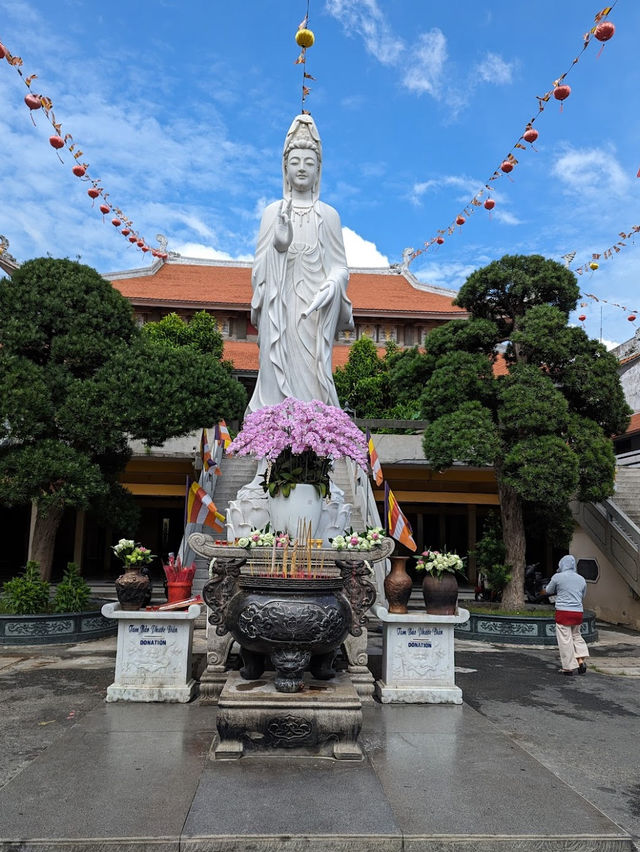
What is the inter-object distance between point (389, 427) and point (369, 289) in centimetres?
1035

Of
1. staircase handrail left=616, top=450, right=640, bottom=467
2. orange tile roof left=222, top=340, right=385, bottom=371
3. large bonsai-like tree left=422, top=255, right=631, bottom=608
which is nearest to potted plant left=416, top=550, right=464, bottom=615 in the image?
large bonsai-like tree left=422, top=255, right=631, bottom=608

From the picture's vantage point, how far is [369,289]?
25.6 meters

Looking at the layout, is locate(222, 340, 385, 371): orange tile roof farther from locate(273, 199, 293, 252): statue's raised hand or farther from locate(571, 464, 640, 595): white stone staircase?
locate(273, 199, 293, 252): statue's raised hand

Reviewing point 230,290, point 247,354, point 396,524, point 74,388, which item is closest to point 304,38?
point 74,388

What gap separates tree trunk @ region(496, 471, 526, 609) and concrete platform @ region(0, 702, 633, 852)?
5.90m

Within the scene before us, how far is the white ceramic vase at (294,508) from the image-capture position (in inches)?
256

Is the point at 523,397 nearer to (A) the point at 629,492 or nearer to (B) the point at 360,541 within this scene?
(B) the point at 360,541

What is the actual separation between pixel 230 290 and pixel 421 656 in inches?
816

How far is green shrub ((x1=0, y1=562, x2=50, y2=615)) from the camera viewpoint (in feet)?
28.2

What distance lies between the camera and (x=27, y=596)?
339 inches

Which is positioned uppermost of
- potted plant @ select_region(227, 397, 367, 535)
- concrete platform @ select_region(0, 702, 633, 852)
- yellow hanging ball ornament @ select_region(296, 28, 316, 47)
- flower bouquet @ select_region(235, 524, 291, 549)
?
yellow hanging ball ornament @ select_region(296, 28, 316, 47)

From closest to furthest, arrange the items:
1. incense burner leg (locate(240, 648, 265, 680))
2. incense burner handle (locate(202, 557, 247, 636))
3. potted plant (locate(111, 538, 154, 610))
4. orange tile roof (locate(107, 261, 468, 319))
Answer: incense burner leg (locate(240, 648, 265, 680))
incense burner handle (locate(202, 557, 247, 636))
potted plant (locate(111, 538, 154, 610))
orange tile roof (locate(107, 261, 468, 319))

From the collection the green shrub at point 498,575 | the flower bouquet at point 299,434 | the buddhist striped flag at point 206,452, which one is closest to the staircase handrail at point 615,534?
the green shrub at point 498,575

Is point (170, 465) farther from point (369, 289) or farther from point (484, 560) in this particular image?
→ point (369, 289)
